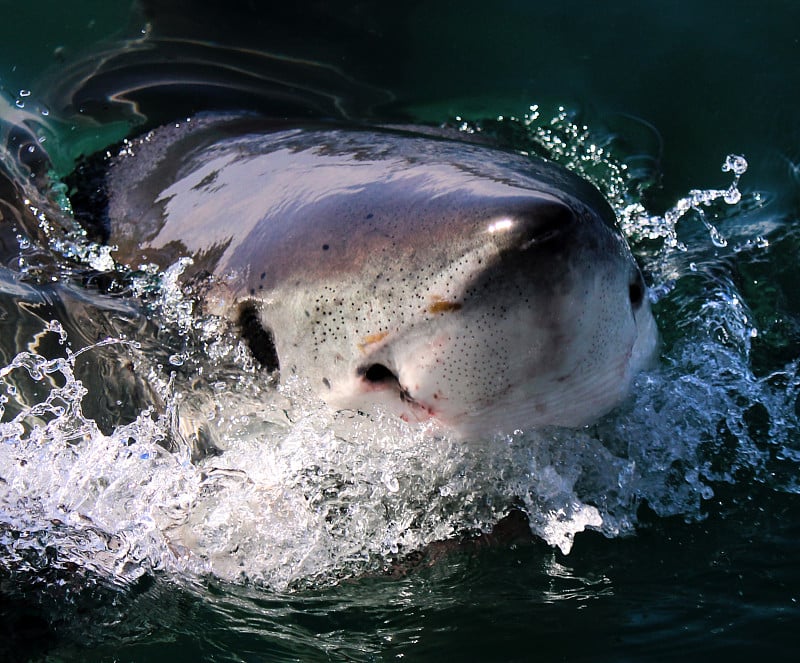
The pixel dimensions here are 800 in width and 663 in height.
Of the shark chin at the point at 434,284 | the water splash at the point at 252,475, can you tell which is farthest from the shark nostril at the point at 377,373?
the water splash at the point at 252,475

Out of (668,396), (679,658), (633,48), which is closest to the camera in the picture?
(679,658)

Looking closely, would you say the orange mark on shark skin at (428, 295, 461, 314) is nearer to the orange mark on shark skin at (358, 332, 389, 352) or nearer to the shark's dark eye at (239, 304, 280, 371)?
the orange mark on shark skin at (358, 332, 389, 352)

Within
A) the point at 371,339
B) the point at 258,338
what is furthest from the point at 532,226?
the point at 258,338

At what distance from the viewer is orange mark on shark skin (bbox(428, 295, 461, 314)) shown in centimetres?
155

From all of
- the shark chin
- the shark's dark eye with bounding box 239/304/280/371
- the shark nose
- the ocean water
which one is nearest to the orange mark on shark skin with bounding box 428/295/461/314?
the shark chin

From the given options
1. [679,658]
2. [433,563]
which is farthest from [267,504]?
[679,658]

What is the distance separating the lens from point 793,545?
78.7 inches

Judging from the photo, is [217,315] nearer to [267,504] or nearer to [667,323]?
[267,504]

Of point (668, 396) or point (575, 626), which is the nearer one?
point (575, 626)

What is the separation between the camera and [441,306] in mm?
1562

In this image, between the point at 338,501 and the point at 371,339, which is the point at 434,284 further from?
the point at 338,501

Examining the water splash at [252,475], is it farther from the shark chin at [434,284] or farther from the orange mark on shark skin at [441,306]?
the orange mark on shark skin at [441,306]

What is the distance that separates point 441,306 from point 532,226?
0.18 metres

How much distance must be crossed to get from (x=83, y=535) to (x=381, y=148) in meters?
0.98
